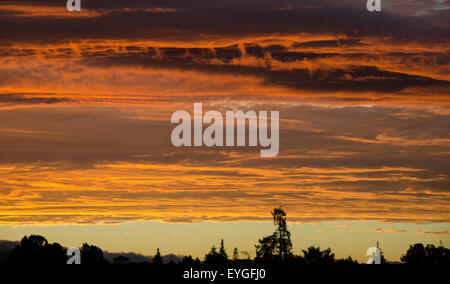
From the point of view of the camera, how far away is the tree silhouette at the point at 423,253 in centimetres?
18588

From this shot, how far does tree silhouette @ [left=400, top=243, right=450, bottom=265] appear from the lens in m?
186

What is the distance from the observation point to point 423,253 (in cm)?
19312
